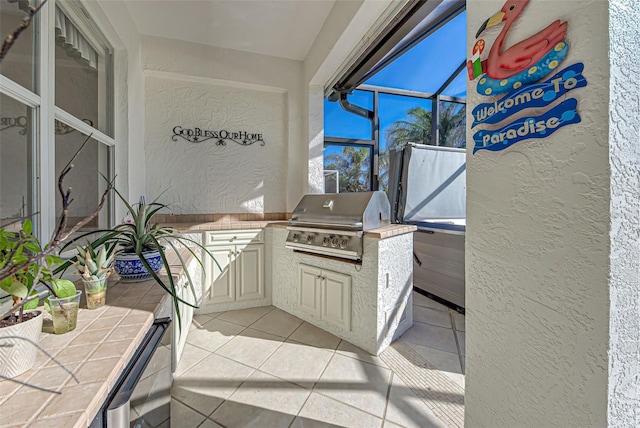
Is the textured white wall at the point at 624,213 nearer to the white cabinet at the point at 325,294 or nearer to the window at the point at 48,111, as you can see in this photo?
the white cabinet at the point at 325,294

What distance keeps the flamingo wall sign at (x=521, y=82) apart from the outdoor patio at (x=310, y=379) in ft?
5.06

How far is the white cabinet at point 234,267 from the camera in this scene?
2746 mm

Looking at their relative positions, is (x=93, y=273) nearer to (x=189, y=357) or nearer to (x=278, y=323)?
(x=189, y=357)

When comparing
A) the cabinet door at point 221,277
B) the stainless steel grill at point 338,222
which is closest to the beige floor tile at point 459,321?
the stainless steel grill at point 338,222

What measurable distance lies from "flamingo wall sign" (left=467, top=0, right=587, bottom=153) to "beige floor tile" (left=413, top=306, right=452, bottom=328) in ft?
6.96

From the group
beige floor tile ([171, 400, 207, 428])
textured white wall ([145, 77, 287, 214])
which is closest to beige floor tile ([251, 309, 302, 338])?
beige floor tile ([171, 400, 207, 428])

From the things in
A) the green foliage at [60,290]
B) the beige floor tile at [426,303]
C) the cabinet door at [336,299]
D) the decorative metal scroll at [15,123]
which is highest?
the decorative metal scroll at [15,123]

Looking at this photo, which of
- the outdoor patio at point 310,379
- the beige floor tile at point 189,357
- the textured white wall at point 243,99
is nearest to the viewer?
the outdoor patio at point 310,379

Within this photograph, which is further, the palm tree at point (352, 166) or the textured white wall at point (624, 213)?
the palm tree at point (352, 166)

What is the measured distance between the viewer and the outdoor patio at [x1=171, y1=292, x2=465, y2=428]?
1.48 metres

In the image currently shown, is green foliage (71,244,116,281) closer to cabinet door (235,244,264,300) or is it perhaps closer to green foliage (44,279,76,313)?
green foliage (44,279,76,313)

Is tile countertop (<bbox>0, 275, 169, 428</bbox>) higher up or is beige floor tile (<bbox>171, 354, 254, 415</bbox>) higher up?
tile countertop (<bbox>0, 275, 169, 428</bbox>)

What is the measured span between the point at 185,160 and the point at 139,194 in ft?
2.06

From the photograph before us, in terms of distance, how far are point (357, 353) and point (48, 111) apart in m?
2.55
